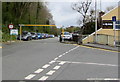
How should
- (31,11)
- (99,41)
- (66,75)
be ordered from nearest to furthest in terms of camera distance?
(66,75) < (99,41) < (31,11)

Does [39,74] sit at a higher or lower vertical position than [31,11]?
lower

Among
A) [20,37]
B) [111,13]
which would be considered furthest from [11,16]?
[111,13]

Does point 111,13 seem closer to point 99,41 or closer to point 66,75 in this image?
point 99,41

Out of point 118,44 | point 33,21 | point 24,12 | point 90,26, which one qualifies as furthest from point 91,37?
point 33,21

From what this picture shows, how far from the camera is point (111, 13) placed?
34375 millimetres

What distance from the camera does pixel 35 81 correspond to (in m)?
6.37

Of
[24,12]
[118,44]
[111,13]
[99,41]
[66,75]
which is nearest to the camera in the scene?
[66,75]

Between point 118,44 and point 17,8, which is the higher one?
point 17,8

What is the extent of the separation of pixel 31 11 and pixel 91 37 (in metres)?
34.5

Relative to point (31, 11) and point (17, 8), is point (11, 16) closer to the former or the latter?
point (17, 8)

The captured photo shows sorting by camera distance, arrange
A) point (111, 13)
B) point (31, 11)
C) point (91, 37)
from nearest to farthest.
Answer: point (91, 37) < point (111, 13) < point (31, 11)

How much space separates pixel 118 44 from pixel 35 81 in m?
16.9

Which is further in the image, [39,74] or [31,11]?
[31,11]

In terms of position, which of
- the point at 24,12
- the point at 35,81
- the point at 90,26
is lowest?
the point at 35,81
